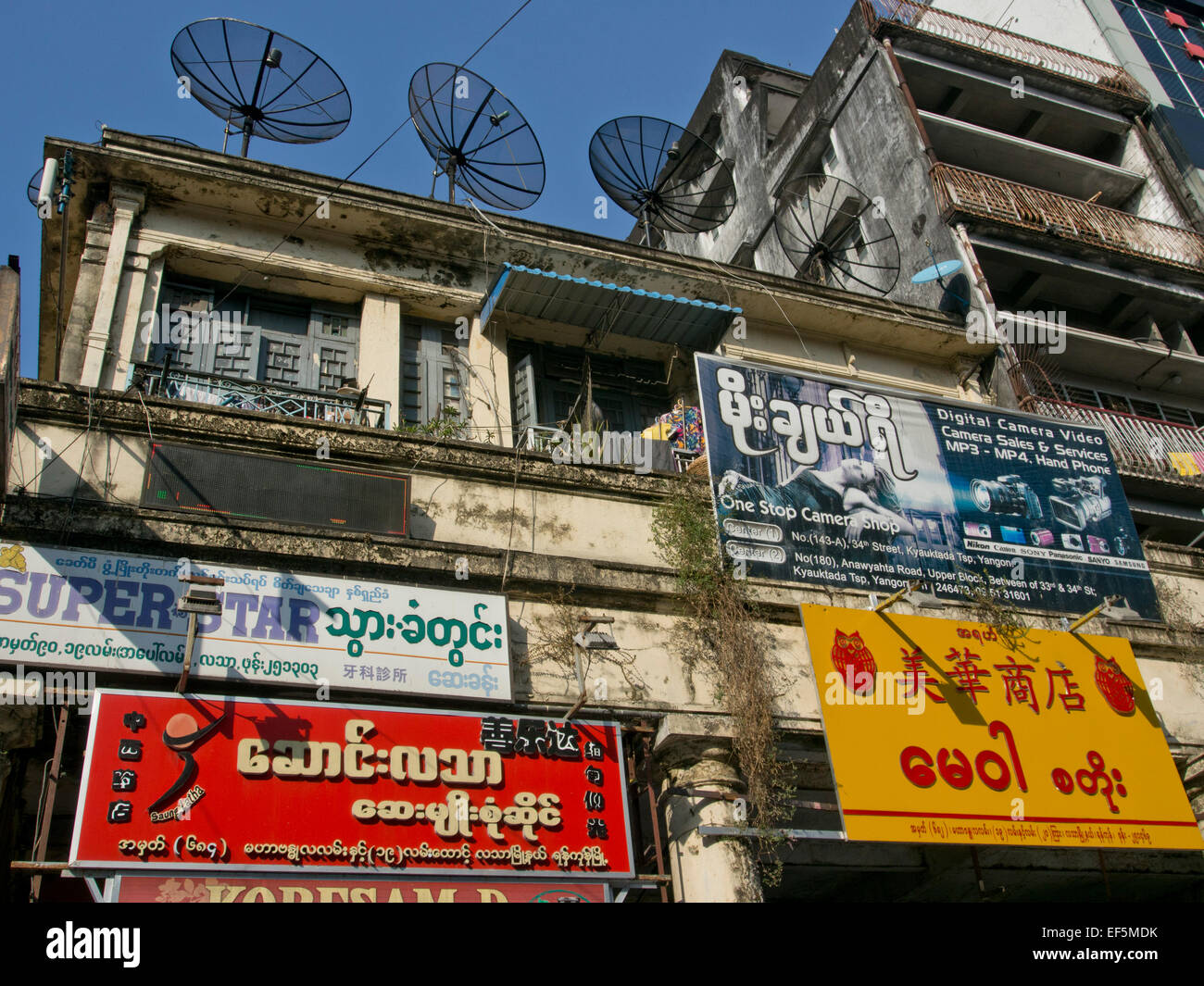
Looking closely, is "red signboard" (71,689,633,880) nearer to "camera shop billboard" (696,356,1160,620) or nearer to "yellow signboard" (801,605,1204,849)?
"yellow signboard" (801,605,1204,849)

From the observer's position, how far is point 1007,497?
11953 millimetres

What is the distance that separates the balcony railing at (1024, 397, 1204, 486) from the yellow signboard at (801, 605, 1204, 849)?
5.94 meters

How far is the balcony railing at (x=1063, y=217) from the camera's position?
17562 millimetres

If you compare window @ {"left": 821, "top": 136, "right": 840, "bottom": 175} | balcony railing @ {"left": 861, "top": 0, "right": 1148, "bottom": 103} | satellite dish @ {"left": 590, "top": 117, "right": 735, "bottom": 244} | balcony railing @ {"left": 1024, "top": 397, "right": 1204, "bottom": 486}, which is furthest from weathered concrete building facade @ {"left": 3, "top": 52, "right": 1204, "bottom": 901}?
balcony railing @ {"left": 861, "top": 0, "right": 1148, "bottom": 103}

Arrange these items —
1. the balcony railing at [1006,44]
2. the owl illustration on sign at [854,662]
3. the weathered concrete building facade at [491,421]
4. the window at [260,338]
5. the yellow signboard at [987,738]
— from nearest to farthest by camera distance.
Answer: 1. the weathered concrete building facade at [491,421]
2. the yellow signboard at [987,738]
3. the owl illustration on sign at [854,662]
4. the window at [260,338]
5. the balcony railing at [1006,44]

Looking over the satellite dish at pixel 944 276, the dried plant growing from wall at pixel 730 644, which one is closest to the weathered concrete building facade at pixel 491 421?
the dried plant growing from wall at pixel 730 644

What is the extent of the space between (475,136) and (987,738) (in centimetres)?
939

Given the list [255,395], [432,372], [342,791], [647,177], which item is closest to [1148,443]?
[647,177]

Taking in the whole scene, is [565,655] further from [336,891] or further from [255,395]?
[255,395]

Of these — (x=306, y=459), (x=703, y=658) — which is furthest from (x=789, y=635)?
(x=306, y=459)

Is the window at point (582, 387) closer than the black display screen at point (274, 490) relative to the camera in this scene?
No

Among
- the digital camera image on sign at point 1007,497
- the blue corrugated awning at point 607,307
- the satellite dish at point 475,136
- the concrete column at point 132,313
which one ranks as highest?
the satellite dish at point 475,136

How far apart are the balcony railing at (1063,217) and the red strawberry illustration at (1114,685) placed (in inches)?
356

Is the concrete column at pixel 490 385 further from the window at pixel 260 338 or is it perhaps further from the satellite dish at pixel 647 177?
the satellite dish at pixel 647 177
